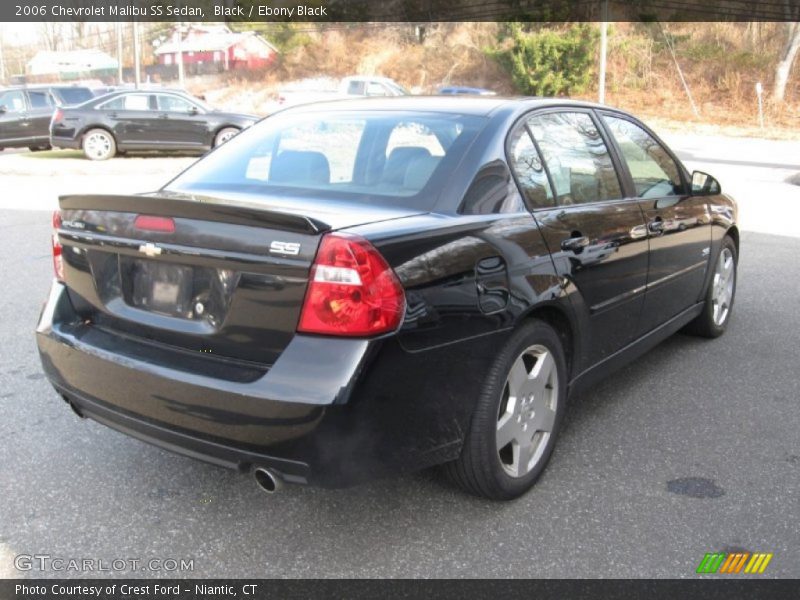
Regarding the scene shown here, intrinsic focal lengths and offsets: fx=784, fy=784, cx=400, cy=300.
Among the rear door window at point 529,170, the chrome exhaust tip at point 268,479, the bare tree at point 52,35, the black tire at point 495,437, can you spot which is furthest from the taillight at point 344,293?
the bare tree at point 52,35

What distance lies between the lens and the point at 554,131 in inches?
147

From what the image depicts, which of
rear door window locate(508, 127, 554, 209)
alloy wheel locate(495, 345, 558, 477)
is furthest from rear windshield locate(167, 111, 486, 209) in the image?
alloy wheel locate(495, 345, 558, 477)

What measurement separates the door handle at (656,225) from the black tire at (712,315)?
39.9 inches

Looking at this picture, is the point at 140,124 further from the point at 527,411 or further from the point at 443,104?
the point at 527,411

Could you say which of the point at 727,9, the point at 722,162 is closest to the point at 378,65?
the point at 727,9

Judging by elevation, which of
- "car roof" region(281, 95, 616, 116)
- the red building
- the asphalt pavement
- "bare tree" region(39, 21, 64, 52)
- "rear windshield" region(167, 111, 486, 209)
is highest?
"bare tree" region(39, 21, 64, 52)

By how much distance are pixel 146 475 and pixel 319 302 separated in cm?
141

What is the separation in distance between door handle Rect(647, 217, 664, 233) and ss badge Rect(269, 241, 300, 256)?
227 centimetres

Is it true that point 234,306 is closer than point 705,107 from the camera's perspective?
Yes

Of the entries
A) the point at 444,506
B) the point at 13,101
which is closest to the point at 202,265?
the point at 444,506

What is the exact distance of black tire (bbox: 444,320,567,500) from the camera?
9.41ft

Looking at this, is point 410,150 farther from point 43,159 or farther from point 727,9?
point 727,9

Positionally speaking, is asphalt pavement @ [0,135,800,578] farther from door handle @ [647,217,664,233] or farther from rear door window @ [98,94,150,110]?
rear door window @ [98,94,150,110]

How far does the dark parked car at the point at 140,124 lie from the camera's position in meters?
17.5
